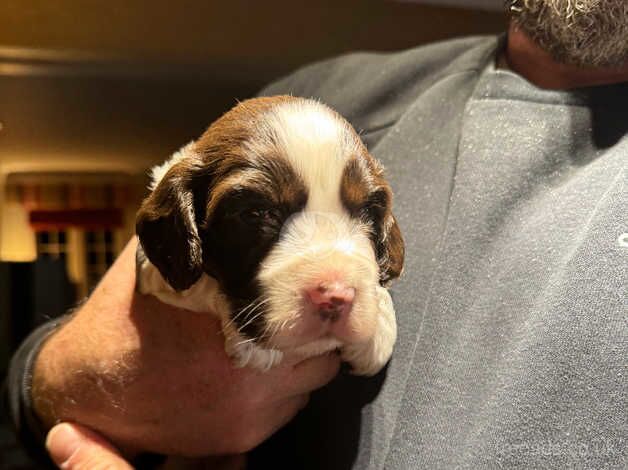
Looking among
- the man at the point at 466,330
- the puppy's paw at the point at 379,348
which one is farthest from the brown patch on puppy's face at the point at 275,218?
the man at the point at 466,330

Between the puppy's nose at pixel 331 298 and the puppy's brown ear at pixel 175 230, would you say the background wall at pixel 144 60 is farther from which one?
the puppy's nose at pixel 331 298

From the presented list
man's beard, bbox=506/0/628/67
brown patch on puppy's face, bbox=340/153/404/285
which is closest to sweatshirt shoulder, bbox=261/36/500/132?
man's beard, bbox=506/0/628/67

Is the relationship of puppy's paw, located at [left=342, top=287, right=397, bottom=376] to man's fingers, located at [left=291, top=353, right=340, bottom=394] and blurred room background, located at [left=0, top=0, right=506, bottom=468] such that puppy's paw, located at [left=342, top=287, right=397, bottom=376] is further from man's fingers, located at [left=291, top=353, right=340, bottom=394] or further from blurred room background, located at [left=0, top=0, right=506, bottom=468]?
blurred room background, located at [left=0, top=0, right=506, bottom=468]

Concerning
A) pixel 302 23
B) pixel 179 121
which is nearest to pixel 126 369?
pixel 179 121

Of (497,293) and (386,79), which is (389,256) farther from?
(386,79)

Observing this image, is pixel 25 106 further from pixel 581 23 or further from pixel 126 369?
pixel 581 23
